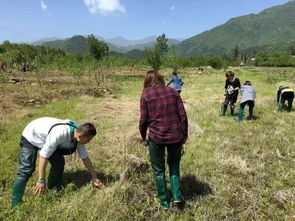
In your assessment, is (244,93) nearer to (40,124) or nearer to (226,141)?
(226,141)

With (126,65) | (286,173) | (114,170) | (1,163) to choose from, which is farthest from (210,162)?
(126,65)

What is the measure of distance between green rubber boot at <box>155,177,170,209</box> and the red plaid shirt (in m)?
0.58

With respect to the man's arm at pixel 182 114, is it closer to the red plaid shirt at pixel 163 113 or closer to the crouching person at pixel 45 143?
the red plaid shirt at pixel 163 113

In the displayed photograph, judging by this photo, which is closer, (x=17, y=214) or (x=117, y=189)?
(x=17, y=214)

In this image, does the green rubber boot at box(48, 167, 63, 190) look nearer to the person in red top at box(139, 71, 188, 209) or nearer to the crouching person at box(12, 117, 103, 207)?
the crouching person at box(12, 117, 103, 207)

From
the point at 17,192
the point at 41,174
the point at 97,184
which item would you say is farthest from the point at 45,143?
the point at 97,184

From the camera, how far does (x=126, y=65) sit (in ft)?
169

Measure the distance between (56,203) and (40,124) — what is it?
1.13 meters

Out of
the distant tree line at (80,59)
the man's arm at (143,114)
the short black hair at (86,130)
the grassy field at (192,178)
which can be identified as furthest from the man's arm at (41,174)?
the distant tree line at (80,59)

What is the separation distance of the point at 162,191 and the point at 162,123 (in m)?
0.99

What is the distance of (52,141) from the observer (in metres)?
3.78

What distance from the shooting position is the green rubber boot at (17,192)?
4.05 meters

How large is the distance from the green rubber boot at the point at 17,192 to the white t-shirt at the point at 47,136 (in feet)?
1.89

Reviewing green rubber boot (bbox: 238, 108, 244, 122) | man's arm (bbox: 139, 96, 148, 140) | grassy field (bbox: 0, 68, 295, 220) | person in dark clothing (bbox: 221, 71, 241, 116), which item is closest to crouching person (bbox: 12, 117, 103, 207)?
grassy field (bbox: 0, 68, 295, 220)
